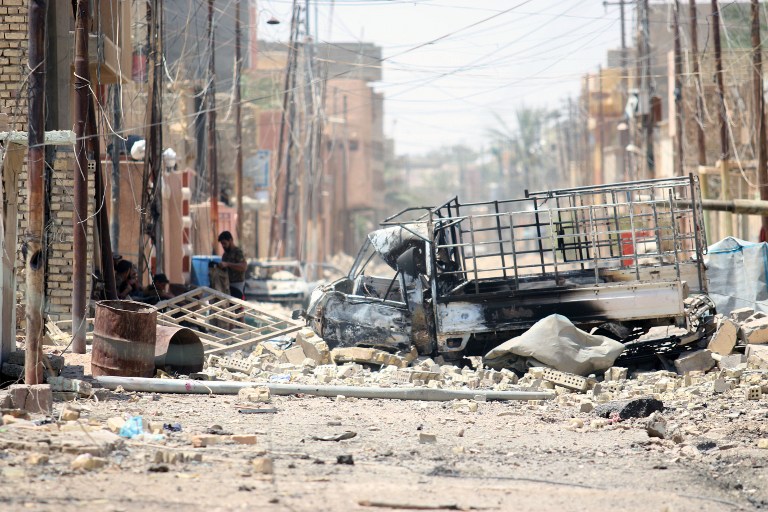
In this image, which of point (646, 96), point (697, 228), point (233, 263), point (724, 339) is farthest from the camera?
point (646, 96)

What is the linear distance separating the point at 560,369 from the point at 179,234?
14.3 m

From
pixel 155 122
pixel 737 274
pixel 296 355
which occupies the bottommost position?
pixel 296 355

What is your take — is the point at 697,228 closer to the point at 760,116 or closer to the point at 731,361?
the point at 731,361

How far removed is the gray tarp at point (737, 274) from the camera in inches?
741

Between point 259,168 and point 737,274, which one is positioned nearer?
point 737,274

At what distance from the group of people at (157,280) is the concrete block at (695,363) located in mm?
7462

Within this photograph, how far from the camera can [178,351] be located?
41.0 feet

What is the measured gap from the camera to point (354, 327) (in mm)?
14156

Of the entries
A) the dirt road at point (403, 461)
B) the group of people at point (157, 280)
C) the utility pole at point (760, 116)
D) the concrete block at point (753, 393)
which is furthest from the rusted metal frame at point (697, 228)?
the utility pole at point (760, 116)

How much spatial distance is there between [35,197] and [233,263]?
971 centimetres

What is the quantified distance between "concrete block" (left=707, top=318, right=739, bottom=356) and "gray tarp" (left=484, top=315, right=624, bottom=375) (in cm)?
151

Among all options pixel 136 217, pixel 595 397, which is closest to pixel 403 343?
pixel 595 397

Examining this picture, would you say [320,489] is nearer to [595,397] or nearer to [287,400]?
[287,400]

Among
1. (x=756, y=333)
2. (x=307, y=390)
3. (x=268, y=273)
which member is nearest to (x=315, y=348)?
(x=307, y=390)
